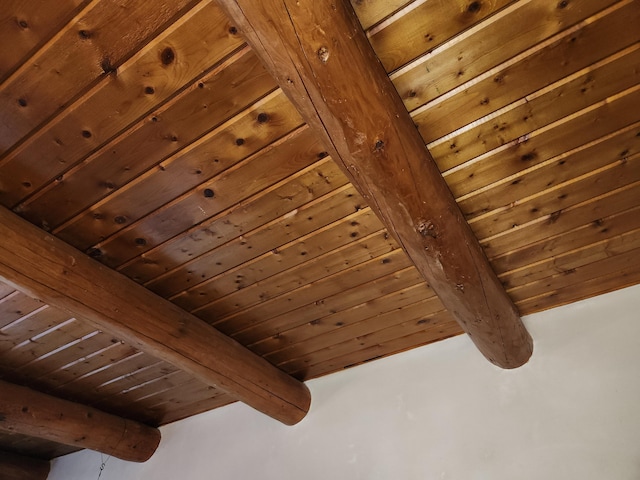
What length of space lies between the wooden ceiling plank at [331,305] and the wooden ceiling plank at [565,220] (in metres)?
0.33

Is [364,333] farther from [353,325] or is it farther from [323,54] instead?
[323,54]

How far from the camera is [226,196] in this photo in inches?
56.7

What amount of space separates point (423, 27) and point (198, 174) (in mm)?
775

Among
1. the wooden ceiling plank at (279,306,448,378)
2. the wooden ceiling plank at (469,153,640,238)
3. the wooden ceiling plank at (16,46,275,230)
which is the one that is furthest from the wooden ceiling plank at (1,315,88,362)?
the wooden ceiling plank at (469,153,640,238)

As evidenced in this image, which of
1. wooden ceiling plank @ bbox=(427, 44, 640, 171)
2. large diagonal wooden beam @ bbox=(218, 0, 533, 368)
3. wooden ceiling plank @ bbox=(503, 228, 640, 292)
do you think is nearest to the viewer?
large diagonal wooden beam @ bbox=(218, 0, 533, 368)

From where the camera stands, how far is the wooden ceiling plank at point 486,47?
1.01 metres

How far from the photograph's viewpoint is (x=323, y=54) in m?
0.85

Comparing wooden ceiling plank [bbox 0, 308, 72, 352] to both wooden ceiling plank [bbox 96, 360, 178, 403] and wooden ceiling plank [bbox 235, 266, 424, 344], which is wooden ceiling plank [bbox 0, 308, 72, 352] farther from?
wooden ceiling plank [bbox 235, 266, 424, 344]

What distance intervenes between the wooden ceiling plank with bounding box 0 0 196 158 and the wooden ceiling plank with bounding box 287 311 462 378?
149 centimetres

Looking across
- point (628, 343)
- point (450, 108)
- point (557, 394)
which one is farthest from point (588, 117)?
point (557, 394)

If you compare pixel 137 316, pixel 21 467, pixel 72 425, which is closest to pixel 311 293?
pixel 137 316

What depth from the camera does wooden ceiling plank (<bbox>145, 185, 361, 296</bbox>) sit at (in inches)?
57.5

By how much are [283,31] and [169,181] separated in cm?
74

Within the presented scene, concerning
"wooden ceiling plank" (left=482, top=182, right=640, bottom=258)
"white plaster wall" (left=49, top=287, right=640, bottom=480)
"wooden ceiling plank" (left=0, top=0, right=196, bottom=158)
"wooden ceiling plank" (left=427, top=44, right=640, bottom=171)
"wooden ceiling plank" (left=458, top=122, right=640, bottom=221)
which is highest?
"wooden ceiling plank" (left=0, top=0, right=196, bottom=158)
